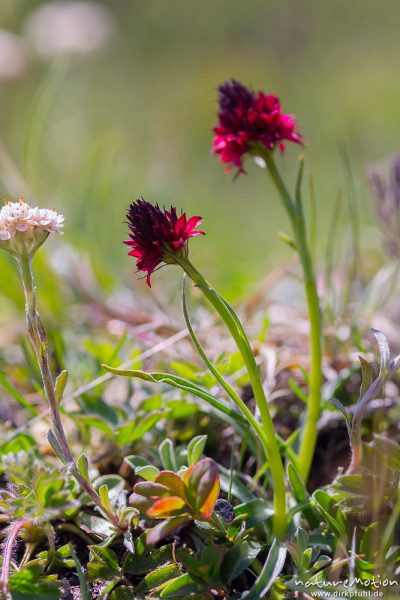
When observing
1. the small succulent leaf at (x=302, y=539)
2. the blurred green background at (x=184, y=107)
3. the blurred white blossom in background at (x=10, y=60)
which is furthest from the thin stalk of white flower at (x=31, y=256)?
the blurred white blossom in background at (x=10, y=60)

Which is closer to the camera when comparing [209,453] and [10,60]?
[209,453]

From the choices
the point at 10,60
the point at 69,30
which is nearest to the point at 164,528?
the point at 10,60

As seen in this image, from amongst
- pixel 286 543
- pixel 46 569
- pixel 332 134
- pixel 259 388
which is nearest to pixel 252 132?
pixel 259 388

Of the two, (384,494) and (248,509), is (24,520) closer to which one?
(248,509)

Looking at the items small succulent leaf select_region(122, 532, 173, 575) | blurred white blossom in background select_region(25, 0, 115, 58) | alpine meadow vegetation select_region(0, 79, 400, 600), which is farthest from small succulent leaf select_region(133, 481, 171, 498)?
blurred white blossom in background select_region(25, 0, 115, 58)

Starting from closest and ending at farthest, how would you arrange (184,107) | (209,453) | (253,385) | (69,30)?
(253,385), (209,453), (69,30), (184,107)

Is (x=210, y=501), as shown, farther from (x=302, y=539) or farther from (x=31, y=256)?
(x=31, y=256)

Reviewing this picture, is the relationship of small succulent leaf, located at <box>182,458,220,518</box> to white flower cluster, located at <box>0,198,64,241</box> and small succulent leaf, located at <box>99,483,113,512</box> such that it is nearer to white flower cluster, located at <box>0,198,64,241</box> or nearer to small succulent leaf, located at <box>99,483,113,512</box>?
small succulent leaf, located at <box>99,483,113,512</box>
